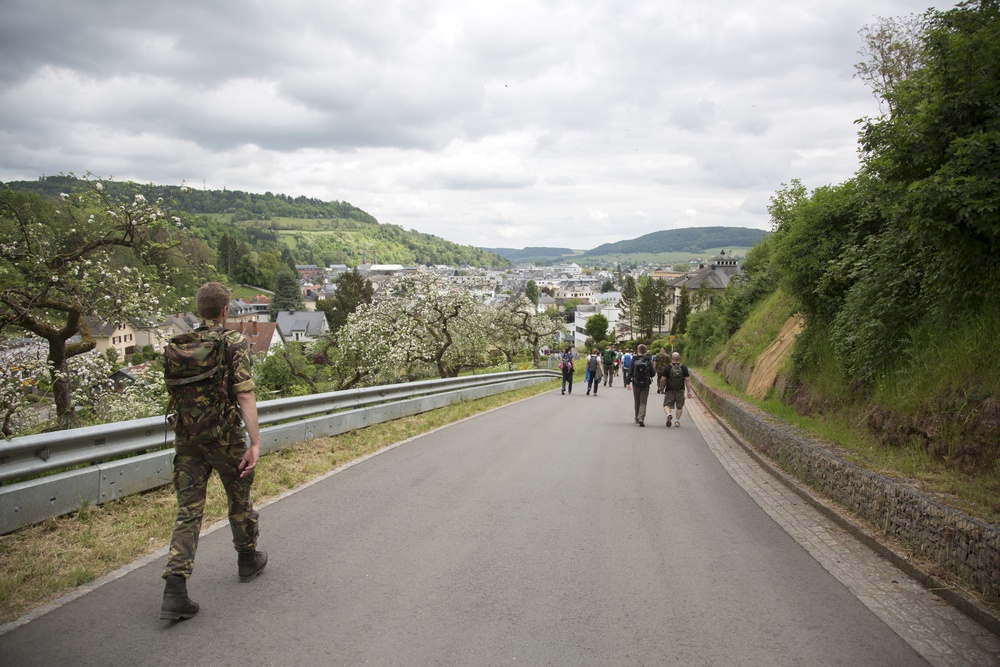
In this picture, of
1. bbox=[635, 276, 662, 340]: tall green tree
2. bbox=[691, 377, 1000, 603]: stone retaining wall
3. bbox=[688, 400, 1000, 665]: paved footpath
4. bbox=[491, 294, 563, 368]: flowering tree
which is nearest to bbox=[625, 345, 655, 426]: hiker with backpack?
bbox=[691, 377, 1000, 603]: stone retaining wall

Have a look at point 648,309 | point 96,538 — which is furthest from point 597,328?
point 96,538

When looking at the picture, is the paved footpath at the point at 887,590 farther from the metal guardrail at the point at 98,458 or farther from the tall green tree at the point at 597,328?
the tall green tree at the point at 597,328

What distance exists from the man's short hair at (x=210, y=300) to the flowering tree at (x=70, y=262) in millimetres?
6635

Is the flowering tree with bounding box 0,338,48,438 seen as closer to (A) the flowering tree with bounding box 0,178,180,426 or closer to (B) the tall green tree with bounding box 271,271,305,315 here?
(A) the flowering tree with bounding box 0,178,180,426

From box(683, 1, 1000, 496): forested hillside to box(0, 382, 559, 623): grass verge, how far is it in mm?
6382

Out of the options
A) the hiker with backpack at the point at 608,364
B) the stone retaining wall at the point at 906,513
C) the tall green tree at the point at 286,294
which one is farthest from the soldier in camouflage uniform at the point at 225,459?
the tall green tree at the point at 286,294

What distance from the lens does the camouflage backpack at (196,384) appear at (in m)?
4.08

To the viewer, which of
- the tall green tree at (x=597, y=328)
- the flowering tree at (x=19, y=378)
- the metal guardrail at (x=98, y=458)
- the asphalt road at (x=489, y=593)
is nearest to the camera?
the asphalt road at (x=489, y=593)

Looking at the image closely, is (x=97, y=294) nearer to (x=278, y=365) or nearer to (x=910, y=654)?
(x=910, y=654)

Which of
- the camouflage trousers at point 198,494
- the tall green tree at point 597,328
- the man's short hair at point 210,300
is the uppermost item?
the man's short hair at point 210,300

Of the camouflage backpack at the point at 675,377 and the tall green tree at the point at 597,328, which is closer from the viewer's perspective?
the camouflage backpack at the point at 675,377

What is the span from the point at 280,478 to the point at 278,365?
21716mm

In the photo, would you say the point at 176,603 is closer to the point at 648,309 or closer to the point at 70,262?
the point at 70,262

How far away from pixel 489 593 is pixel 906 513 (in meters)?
3.47
